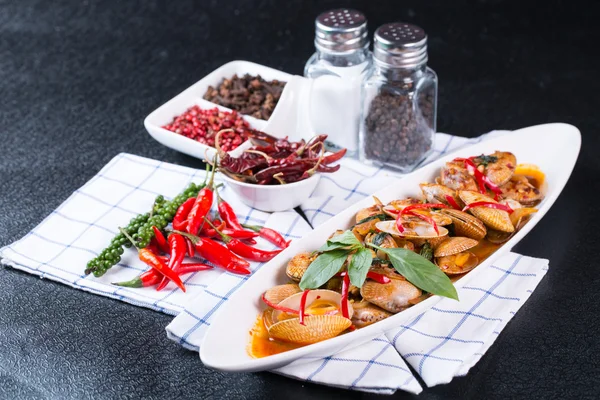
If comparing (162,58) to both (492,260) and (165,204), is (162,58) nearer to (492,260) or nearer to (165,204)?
(165,204)

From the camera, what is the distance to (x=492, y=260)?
8.95 feet

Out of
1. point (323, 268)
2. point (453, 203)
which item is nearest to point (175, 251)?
point (323, 268)

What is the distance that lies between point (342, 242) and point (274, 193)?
0.73 meters

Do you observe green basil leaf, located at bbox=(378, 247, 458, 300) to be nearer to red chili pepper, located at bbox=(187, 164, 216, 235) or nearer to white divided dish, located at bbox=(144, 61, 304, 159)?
red chili pepper, located at bbox=(187, 164, 216, 235)

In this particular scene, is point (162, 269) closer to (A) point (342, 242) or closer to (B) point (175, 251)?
(B) point (175, 251)

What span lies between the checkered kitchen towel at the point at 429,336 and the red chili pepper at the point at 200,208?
1.15 feet

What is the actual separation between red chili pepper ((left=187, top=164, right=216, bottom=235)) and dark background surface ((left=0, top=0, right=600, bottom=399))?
42 cm

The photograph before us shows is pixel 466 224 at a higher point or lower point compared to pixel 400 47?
lower

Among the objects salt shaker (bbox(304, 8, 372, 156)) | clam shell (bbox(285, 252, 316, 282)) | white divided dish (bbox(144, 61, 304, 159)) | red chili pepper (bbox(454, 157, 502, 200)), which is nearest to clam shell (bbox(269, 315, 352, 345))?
clam shell (bbox(285, 252, 316, 282))

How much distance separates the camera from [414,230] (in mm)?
2703

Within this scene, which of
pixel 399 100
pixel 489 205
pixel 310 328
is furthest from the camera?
pixel 399 100

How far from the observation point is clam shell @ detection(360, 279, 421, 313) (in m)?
2.48

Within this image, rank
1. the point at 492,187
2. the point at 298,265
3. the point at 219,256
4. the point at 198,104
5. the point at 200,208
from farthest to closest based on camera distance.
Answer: the point at 198,104 < the point at 200,208 < the point at 492,187 < the point at 219,256 < the point at 298,265

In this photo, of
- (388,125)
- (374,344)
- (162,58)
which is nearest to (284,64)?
(162,58)
